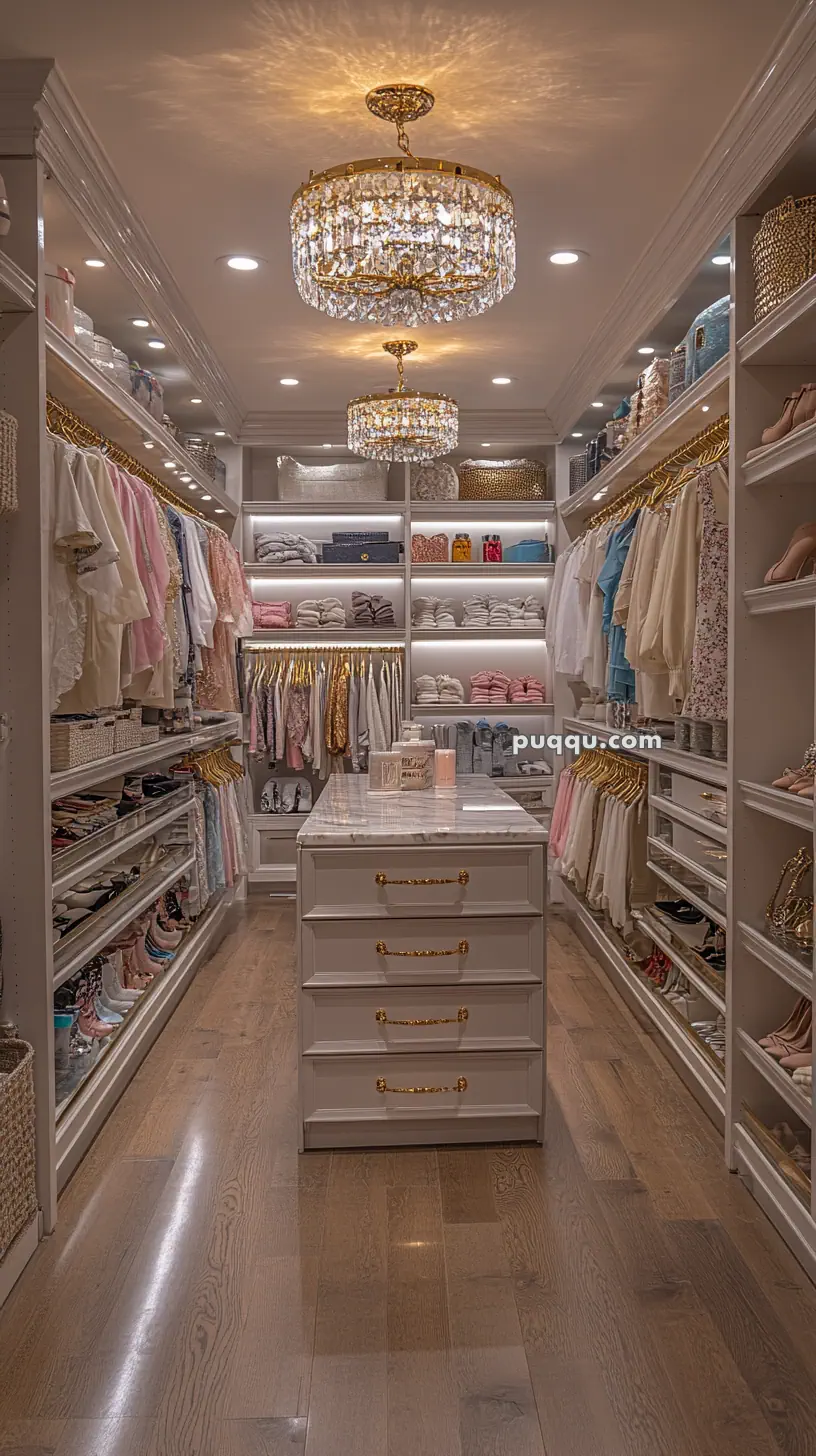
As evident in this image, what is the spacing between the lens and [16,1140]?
2.65 m

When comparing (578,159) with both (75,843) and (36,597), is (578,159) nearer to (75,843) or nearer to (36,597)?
(36,597)

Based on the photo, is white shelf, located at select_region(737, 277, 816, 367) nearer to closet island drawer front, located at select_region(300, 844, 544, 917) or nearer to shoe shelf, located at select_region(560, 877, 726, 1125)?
closet island drawer front, located at select_region(300, 844, 544, 917)

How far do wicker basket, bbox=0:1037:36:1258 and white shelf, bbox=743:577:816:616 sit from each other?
221 centimetres

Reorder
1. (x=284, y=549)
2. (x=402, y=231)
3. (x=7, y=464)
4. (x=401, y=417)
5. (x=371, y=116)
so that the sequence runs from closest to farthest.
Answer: (x=7, y=464), (x=402, y=231), (x=371, y=116), (x=401, y=417), (x=284, y=549)

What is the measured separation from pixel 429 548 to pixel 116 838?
12.6 feet

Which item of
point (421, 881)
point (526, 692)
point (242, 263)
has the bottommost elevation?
point (421, 881)

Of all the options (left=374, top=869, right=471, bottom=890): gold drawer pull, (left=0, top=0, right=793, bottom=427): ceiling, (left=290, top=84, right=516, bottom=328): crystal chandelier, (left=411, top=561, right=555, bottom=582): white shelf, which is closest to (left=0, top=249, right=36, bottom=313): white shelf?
(left=0, top=0, right=793, bottom=427): ceiling

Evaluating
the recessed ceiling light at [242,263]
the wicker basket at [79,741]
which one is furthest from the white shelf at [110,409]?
the wicker basket at [79,741]

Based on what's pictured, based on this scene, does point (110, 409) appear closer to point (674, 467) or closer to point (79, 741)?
point (79, 741)

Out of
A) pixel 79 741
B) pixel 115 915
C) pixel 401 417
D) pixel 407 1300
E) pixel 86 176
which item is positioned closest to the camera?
pixel 407 1300

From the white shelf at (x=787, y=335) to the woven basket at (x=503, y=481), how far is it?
4.19 meters

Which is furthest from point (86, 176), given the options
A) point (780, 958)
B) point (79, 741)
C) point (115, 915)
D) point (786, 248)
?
point (780, 958)

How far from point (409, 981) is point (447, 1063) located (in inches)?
10.7

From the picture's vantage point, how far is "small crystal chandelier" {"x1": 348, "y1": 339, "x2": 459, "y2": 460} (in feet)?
16.4
